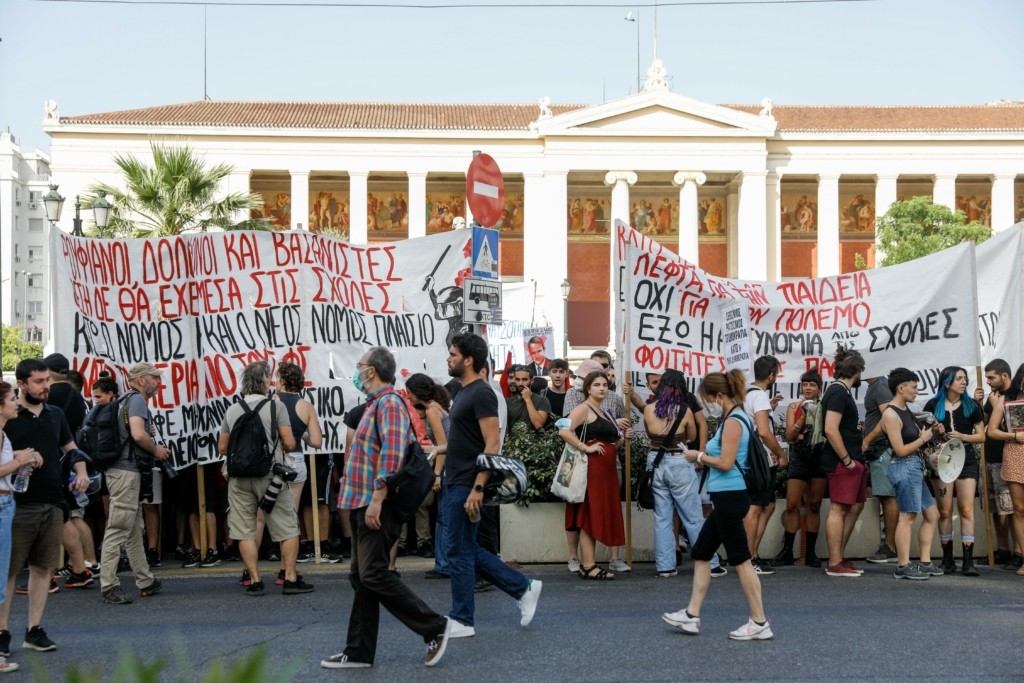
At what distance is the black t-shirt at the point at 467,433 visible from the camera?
661cm

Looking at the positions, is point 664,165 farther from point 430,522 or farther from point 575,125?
point 430,522

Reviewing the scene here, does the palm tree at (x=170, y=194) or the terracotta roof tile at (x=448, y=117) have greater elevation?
the terracotta roof tile at (x=448, y=117)

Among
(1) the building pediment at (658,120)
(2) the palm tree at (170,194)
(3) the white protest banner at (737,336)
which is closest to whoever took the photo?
(3) the white protest banner at (737,336)

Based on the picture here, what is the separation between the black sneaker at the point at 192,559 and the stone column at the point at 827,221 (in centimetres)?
4789

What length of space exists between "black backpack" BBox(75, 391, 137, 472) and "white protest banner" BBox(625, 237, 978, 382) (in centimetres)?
400

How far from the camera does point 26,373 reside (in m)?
6.79

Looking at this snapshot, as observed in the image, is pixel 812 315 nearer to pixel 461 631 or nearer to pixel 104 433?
pixel 461 631

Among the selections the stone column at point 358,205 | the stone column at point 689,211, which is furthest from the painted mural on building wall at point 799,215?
the stone column at point 358,205

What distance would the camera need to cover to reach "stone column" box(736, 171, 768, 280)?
176ft

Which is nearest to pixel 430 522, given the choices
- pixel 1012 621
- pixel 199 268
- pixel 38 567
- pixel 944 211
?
pixel 199 268

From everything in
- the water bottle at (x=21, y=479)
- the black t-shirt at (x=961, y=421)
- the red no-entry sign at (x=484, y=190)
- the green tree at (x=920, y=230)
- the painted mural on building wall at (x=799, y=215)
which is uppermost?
the painted mural on building wall at (x=799, y=215)

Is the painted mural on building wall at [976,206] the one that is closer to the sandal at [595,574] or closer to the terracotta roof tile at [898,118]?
the terracotta roof tile at [898,118]

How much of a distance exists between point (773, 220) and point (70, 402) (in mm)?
48878

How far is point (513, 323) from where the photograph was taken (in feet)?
63.2
